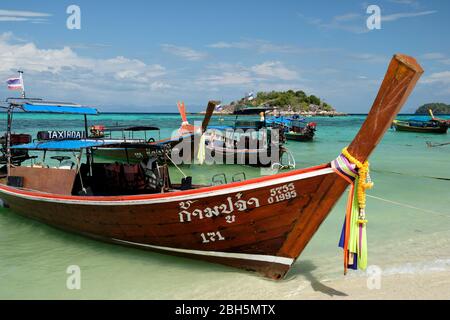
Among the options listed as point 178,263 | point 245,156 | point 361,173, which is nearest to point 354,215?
point 361,173

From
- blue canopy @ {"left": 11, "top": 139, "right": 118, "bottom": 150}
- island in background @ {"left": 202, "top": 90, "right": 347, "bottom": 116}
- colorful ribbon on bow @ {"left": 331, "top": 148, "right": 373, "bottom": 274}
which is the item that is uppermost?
island in background @ {"left": 202, "top": 90, "right": 347, "bottom": 116}

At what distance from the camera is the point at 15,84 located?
10555 mm

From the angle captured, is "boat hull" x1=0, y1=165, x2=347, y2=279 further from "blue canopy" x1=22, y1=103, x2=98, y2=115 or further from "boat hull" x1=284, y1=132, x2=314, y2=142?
"boat hull" x1=284, y1=132, x2=314, y2=142

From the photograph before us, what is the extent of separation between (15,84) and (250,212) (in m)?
8.26

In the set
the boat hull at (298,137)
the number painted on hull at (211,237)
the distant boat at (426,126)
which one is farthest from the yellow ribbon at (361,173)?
the distant boat at (426,126)

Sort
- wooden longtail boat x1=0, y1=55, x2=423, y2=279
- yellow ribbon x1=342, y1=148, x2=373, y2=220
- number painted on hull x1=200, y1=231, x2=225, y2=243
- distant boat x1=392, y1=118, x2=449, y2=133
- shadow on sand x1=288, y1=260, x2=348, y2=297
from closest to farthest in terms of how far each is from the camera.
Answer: wooden longtail boat x1=0, y1=55, x2=423, y2=279 → yellow ribbon x1=342, y1=148, x2=373, y2=220 → shadow on sand x1=288, y1=260, x2=348, y2=297 → number painted on hull x1=200, y1=231, x2=225, y2=243 → distant boat x1=392, y1=118, x2=449, y2=133

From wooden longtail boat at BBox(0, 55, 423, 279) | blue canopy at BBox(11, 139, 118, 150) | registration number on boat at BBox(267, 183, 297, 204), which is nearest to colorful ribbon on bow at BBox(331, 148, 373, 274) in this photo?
wooden longtail boat at BBox(0, 55, 423, 279)

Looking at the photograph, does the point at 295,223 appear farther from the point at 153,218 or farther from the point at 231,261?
the point at 153,218

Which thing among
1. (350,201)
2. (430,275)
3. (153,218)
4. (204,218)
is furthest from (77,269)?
(430,275)

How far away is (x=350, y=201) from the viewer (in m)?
5.07

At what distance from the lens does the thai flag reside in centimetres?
1051
